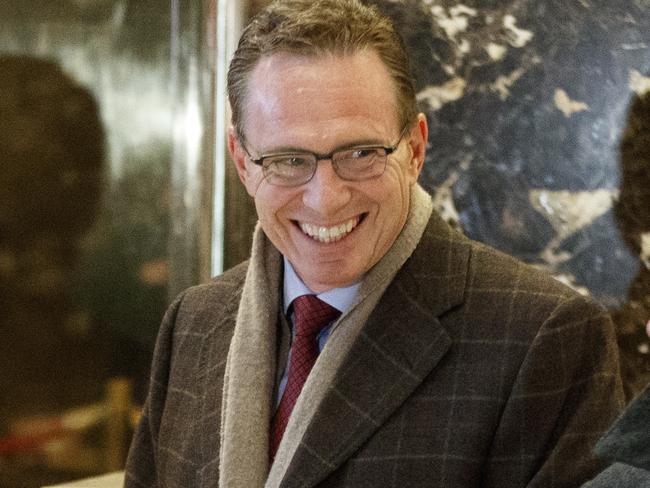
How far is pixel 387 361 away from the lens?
5.86 ft

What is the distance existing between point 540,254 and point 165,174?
1080mm

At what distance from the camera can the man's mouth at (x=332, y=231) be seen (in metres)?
1.76

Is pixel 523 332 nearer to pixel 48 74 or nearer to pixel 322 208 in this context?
pixel 322 208

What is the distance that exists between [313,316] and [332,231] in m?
0.19

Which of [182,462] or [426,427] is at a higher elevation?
[426,427]

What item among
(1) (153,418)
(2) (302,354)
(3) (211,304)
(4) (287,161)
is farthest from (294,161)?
(1) (153,418)

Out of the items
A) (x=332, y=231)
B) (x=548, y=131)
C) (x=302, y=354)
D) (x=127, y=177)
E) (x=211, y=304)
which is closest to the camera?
(x=332, y=231)

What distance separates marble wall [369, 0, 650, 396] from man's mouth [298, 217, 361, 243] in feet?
1.99

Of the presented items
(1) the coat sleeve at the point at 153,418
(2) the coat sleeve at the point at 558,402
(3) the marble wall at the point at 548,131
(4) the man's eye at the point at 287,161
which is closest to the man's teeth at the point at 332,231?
(4) the man's eye at the point at 287,161

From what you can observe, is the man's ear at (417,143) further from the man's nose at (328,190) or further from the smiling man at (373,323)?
the man's nose at (328,190)

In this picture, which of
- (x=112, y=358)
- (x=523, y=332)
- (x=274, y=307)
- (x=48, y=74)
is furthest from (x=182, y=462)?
(x=48, y=74)

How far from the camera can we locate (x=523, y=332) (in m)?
1.71

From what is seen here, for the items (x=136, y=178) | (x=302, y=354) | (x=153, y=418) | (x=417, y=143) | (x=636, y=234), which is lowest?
(x=153, y=418)

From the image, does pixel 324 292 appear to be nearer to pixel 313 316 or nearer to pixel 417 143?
pixel 313 316
